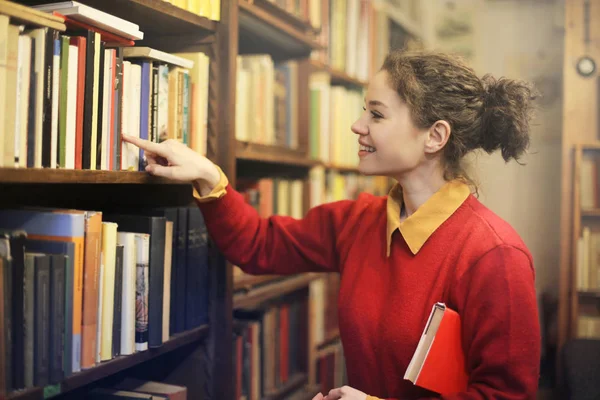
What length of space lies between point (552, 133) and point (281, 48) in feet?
7.77

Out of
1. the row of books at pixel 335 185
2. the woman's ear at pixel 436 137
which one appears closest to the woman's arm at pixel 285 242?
the woman's ear at pixel 436 137

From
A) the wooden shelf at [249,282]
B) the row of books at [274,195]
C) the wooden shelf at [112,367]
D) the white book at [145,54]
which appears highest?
the white book at [145,54]

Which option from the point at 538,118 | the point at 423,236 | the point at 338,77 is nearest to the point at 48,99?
the point at 423,236

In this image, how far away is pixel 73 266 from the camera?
979 mm

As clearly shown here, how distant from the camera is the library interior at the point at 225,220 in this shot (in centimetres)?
95

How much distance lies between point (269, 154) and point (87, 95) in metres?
0.72

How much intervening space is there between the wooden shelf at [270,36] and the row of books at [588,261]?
2139 millimetres

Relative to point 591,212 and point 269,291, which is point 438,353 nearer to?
point 269,291

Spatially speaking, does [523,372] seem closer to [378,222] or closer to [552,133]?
[378,222]

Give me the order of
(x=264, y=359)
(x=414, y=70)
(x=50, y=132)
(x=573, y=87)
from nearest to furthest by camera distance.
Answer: (x=50, y=132)
(x=414, y=70)
(x=264, y=359)
(x=573, y=87)

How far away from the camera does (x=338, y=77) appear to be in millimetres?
2588

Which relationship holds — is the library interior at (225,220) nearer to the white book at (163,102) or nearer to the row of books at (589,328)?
the white book at (163,102)

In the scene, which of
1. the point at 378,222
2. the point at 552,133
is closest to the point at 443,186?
the point at 378,222

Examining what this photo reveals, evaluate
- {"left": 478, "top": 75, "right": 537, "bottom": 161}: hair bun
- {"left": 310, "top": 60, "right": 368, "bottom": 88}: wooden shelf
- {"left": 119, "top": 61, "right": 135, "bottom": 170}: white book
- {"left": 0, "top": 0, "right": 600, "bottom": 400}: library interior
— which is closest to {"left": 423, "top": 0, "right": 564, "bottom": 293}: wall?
{"left": 310, "top": 60, "right": 368, "bottom": 88}: wooden shelf
